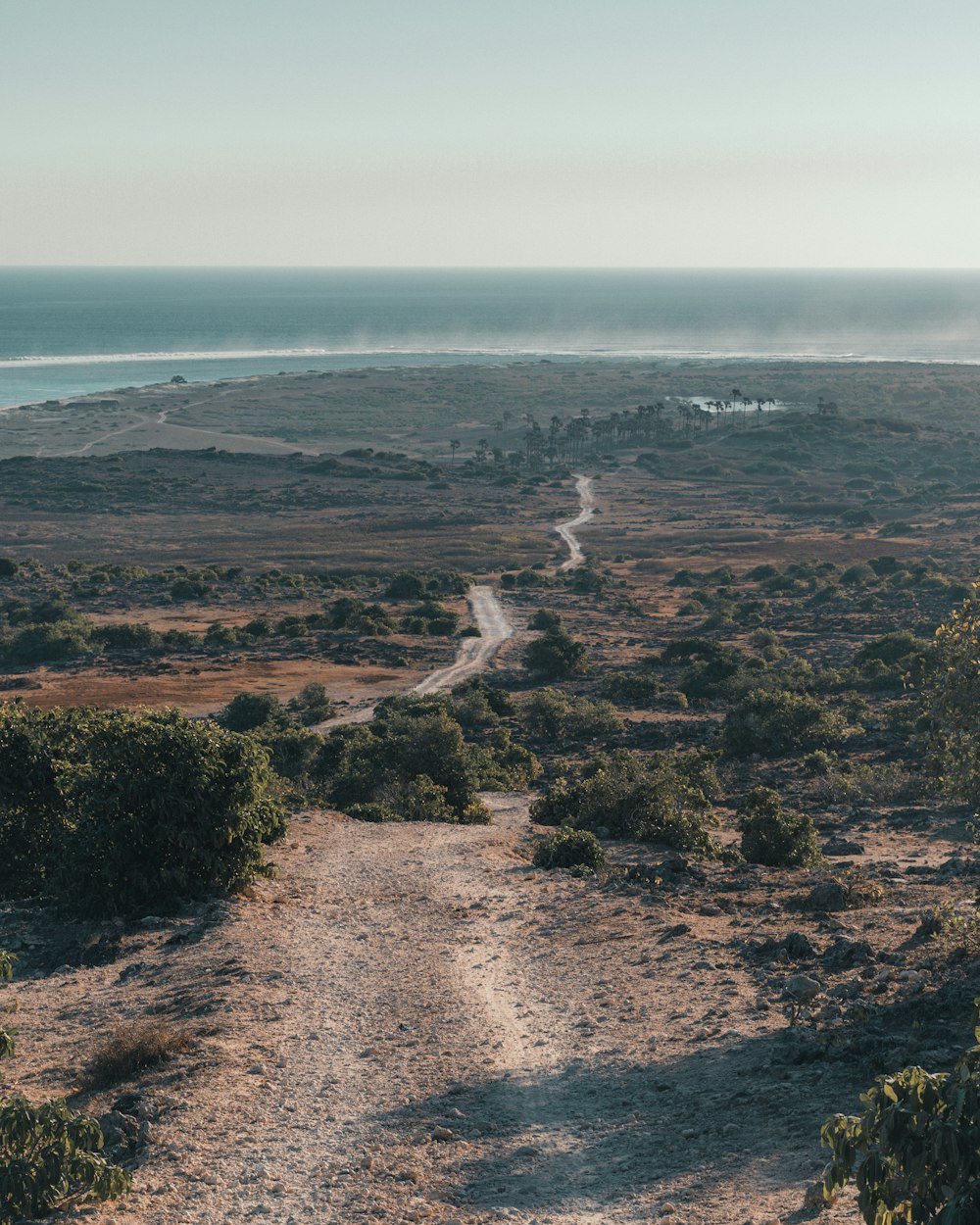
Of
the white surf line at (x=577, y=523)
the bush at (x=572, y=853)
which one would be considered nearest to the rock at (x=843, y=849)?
the bush at (x=572, y=853)

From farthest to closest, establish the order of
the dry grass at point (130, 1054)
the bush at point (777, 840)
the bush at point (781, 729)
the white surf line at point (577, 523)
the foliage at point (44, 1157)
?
the white surf line at point (577, 523)
the bush at point (781, 729)
the bush at point (777, 840)
the dry grass at point (130, 1054)
the foliage at point (44, 1157)

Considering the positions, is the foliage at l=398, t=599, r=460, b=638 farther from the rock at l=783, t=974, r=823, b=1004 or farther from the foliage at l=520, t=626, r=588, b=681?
the rock at l=783, t=974, r=823, b=1004

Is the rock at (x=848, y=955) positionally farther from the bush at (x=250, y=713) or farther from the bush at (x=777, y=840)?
the bush at (x=250, y=713)

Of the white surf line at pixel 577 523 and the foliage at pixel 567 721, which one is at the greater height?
the white surf line at pixel 577 523

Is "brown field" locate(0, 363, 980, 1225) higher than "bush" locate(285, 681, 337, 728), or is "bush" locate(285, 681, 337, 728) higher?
"brown field" locate(0, 363, 980, 1225)

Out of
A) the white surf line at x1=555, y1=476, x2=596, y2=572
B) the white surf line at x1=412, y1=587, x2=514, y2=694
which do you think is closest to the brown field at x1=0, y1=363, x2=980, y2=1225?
the white surf line at x1=412, y1=587, x2=514, y2=694

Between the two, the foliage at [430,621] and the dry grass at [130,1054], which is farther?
the foliage at [430,621]

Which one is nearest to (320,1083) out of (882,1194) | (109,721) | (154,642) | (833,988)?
(833,988)
